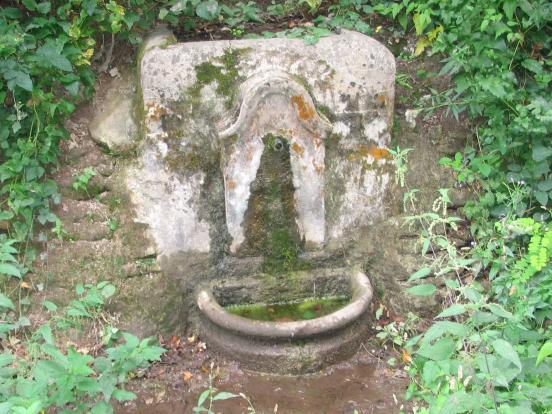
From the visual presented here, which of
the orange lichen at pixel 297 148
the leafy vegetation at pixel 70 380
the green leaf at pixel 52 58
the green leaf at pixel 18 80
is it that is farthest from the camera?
the orange lichen at pixel 297 148

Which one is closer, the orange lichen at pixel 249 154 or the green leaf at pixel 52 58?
the green leaf at pixel 52 58

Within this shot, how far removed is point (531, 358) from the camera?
2.68 m

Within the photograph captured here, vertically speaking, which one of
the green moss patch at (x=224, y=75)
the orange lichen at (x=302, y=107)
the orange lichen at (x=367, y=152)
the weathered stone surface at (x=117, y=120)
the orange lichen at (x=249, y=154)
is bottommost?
the orange lichen at (x=367, y=152)

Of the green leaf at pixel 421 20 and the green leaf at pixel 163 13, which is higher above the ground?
the green leaf at pixel 163 13

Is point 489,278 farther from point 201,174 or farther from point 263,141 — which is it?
point 201,174

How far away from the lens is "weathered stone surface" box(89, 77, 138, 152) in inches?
165

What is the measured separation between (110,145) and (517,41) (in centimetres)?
288

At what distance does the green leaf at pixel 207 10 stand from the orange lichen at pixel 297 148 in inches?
44.1

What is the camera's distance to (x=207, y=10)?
4.35 m

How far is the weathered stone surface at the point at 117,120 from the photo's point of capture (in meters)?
4.19

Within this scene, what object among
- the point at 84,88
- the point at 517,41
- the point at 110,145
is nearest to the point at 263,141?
the point at 110,145

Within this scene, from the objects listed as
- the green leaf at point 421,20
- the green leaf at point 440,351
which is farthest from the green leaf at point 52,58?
the green leaf at point 440,351

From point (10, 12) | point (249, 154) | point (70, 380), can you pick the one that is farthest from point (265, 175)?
point (70, 380)

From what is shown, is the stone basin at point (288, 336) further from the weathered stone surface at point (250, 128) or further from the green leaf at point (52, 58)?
the green leaf at point (52, 58)
